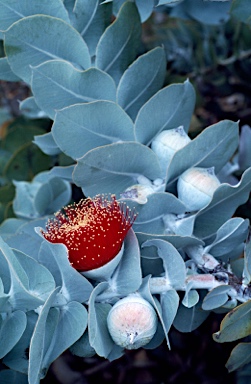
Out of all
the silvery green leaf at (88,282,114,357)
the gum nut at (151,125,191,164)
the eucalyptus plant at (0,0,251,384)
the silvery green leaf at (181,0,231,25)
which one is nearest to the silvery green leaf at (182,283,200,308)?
the eucalyptus plant at (0,0,251,384)

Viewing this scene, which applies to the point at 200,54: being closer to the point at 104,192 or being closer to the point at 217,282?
the point at 104,192

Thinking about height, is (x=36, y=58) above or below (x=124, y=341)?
above

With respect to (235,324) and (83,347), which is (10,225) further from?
(235,324)

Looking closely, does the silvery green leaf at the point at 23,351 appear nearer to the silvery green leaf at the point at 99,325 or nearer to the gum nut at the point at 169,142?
the silvery green leaf at the point at 99,325

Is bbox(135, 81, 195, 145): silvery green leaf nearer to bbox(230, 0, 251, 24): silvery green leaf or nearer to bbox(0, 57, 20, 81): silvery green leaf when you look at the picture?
bbox(230, 0, 251, 24): silvery green leaf

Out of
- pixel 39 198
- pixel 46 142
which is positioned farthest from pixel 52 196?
pixel 46 142

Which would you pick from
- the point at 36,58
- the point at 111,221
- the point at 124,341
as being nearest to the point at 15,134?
the point at 36,58

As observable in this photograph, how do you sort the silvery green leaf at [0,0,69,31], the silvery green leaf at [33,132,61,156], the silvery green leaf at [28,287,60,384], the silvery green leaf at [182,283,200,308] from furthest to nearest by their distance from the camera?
the silvery green leaf at [33,132,61,156] < the silvery green leaf at [0,0,69,31] < the silvery green leaf at [182,283,200,308] < the silvery green leaf at [28,287,60,384]
